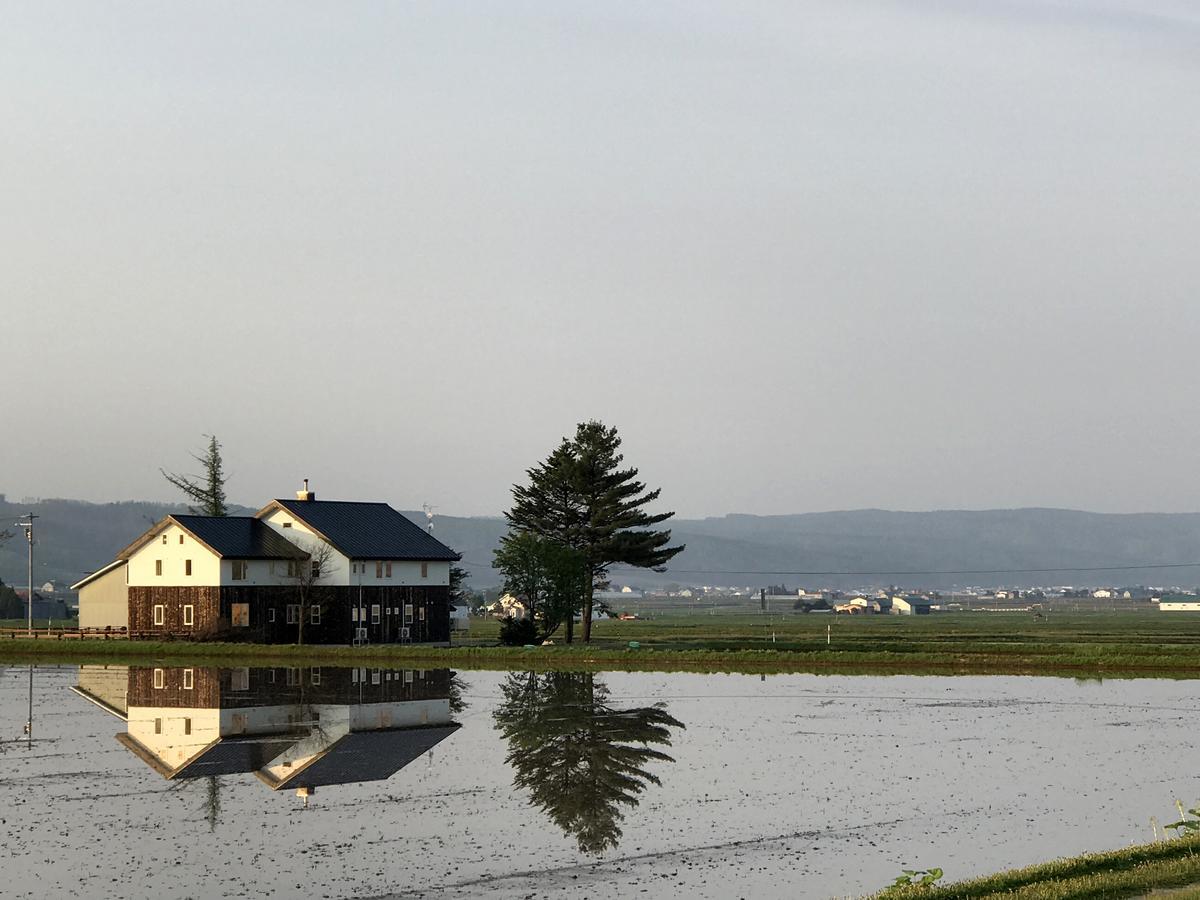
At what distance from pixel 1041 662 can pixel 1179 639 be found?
29445 millimetres

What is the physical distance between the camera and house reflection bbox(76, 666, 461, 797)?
3319 centimetres

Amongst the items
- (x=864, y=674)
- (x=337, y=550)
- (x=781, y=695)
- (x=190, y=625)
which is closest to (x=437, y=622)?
(x=337, y=550)

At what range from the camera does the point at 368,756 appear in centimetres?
3503

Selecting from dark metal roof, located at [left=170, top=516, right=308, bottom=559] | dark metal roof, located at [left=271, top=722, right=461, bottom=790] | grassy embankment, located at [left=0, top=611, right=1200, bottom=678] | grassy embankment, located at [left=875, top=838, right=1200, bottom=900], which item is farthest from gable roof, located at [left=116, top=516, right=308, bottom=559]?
grassy embankment, located at [left=875, top=838, right=1200, bottom=900]

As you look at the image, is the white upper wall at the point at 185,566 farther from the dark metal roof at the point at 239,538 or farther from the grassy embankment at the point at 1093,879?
the grassy embankment at the point at 1093,879

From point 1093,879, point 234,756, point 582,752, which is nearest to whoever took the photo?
point 1093,879

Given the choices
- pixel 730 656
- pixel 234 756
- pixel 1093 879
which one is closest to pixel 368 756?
pixel 234 756

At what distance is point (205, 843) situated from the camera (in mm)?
23797

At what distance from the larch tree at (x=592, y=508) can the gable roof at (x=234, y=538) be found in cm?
1586

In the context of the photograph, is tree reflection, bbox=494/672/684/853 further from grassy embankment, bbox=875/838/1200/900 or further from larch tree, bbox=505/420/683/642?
larch tree, bbox=505/420/683/642

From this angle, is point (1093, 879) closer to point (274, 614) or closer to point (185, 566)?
point (274, 614)

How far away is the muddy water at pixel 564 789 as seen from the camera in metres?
22.0

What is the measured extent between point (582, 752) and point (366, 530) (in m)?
52.5

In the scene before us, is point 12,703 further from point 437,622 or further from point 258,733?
point 437,622
